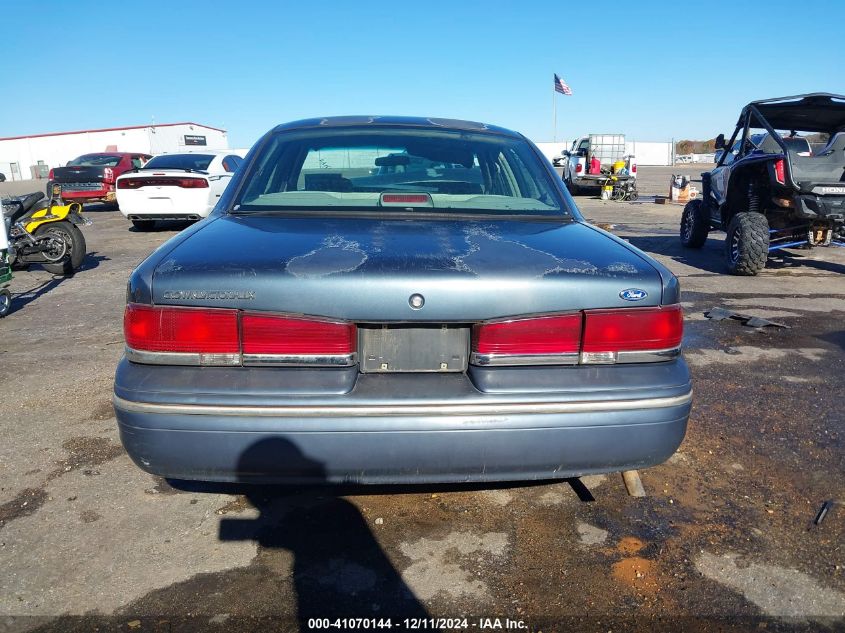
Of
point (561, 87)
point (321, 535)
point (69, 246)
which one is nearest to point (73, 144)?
point (561, 87)

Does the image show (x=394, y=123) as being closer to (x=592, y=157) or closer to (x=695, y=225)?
(x=695, y=225)

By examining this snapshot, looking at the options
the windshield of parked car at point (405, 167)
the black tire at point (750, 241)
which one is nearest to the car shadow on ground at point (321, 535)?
the windshield of parked car at point (405, 167)

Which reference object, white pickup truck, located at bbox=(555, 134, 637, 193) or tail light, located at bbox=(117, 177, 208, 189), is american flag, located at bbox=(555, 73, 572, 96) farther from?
tail light, located at bbox=(117, 177, 208, 189)

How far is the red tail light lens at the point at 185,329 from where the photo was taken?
1.91 m

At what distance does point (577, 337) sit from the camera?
200 cm

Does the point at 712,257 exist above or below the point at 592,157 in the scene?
below

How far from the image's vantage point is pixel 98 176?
15.6 m

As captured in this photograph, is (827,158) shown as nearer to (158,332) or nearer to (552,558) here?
(552,558)

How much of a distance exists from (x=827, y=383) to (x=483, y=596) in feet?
10.3

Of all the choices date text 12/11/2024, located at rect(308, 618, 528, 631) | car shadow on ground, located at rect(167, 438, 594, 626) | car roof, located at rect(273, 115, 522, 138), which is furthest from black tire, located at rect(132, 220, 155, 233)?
date text 12/11/2024, located at rect(308, 618, 528, 631)

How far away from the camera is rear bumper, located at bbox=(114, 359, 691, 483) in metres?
1.88

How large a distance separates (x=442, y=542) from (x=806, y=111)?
804cm

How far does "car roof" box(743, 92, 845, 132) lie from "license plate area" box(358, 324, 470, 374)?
7.26 meters

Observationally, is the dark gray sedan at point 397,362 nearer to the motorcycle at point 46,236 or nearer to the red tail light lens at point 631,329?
the red tail light lens at point 631,329
